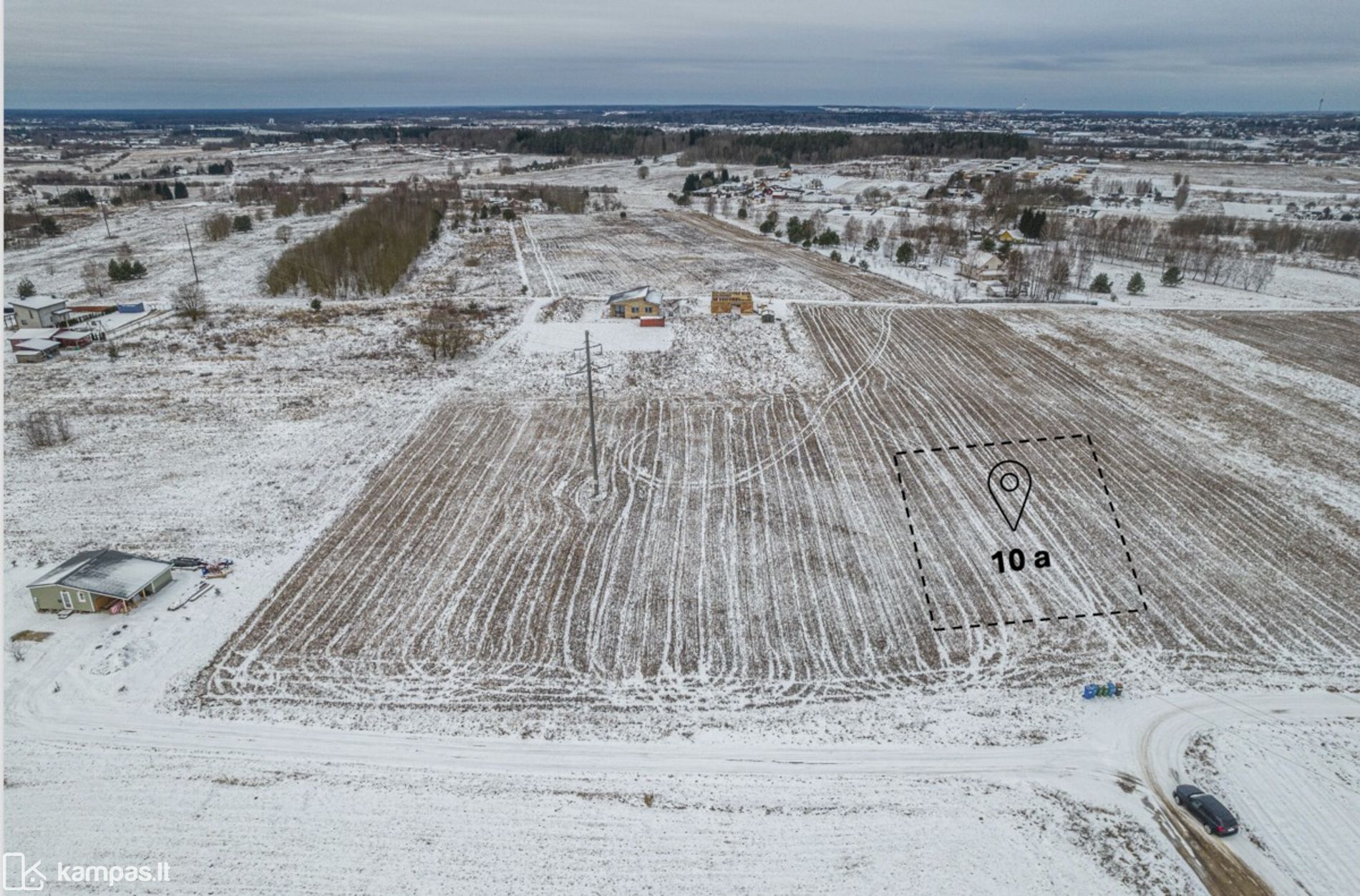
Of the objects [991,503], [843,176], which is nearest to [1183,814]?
[991,503]

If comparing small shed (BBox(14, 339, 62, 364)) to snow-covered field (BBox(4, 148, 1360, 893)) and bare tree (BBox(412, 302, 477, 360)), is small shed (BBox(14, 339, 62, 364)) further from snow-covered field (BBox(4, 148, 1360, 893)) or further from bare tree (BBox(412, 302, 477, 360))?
bare tree (BBox(412, 302, 477, 360))

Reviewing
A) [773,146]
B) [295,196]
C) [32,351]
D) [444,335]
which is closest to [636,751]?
[444,335]

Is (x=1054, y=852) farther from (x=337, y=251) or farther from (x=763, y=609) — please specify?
(x=337, y=251)

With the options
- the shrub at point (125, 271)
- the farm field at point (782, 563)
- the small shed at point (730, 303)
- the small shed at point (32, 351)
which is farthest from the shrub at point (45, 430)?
the small shed at point (730, 303)

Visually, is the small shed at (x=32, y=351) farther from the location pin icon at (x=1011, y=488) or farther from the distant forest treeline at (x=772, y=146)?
the distant forest treeline at (x=772, y=146)

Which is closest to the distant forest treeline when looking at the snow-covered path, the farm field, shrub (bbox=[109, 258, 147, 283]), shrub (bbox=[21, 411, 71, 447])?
shrub (bbox=[109, 258, 147, 283])

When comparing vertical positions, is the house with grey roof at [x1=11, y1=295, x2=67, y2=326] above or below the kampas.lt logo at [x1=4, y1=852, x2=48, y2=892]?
above

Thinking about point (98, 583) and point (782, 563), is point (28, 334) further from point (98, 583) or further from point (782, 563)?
point (782, 563)
